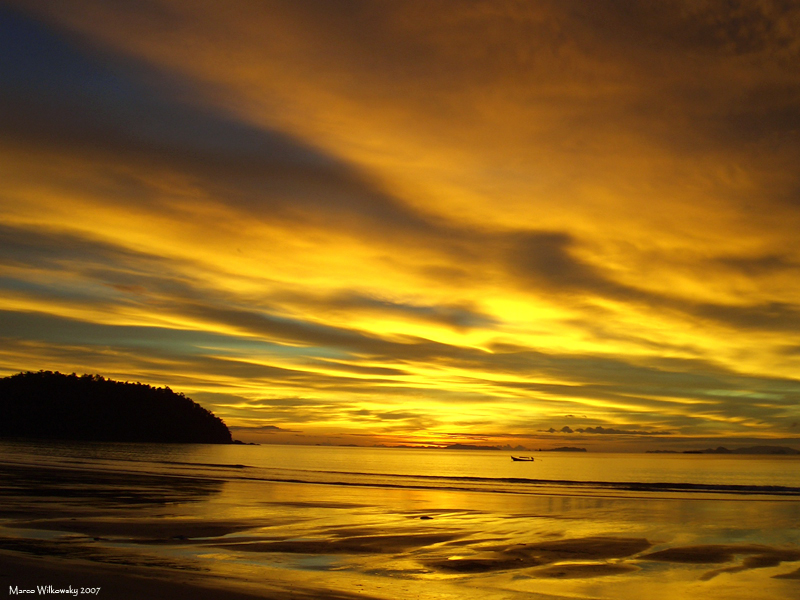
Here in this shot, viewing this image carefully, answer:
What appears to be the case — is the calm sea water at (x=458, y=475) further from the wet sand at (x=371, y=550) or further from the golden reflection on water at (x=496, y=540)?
the wet sand at (x=371, y=550)

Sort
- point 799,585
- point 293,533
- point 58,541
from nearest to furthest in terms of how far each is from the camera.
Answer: point 799,585 → point 58,541 → point 293,533

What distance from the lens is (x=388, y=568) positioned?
14.4 meters

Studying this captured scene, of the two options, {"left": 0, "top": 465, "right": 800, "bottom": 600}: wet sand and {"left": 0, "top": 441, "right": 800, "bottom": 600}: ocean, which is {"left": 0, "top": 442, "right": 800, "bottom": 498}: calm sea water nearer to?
{"left": 0, "top": 441, "right": 800, "bottom": 600}: ocean

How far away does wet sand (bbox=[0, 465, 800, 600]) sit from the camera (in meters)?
11.9

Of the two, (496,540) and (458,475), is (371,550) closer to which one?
(496,540)

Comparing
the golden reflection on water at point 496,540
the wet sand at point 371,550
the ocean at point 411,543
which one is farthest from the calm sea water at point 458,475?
the wet sand at point 371,550

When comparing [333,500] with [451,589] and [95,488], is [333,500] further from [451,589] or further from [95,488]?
[451,589]

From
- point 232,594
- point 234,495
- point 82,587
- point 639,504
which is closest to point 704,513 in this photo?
point 639,504

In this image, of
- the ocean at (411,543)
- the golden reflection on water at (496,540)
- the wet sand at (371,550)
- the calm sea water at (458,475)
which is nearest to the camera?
the wet sand at (371,550)

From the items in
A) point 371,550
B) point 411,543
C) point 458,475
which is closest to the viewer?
point 371,550

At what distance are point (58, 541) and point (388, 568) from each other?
8.79 m

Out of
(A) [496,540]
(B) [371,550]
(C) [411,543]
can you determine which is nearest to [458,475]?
(A) [496,540]

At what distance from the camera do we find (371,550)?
667 inches

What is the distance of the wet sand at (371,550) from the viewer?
11.9 m
